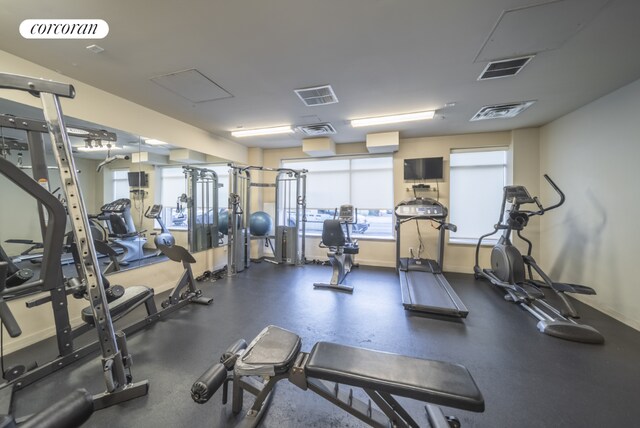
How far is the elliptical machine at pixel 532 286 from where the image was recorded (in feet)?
8.80

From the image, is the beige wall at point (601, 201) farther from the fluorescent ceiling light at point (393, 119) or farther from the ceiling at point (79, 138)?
the ceiling at point (79, 138)

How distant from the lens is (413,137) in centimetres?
535

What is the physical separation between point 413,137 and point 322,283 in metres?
3.65

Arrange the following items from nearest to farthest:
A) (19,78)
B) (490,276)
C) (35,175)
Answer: (19,78)
(35,175)
(490,276)

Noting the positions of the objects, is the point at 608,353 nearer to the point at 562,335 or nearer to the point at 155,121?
the point at 562,335

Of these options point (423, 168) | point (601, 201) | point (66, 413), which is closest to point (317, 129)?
point (423, 168)

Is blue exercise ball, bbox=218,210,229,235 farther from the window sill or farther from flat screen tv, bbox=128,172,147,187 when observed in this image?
the window sill

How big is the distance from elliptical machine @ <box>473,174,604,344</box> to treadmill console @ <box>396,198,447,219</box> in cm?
94

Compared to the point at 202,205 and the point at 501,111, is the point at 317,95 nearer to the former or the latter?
the point at 501,111

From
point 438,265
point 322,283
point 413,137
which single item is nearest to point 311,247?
point 322,283

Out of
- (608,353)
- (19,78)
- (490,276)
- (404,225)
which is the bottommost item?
(608,353)

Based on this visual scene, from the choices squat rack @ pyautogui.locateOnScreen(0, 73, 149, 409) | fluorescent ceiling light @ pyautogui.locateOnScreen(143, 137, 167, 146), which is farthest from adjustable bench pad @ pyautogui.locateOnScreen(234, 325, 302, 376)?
fluorescent ceiling light @ pyautogui.locateOnScreen(143, 137, 167, 146)

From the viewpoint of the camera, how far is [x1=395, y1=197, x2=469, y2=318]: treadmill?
128 inches

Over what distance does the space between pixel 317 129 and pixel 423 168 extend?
240cm
